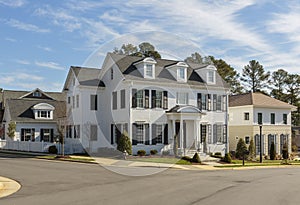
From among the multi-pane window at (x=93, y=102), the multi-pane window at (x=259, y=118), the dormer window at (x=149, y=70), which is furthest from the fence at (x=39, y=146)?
the multi-pane window at (x=259, y=118)

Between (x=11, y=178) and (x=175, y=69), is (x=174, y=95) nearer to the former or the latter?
(x=175, y=69)

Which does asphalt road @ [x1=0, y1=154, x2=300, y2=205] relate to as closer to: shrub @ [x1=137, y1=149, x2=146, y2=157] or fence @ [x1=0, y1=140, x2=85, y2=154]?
shrub @ [x1=137, y1=149, x2=146, y2=157]

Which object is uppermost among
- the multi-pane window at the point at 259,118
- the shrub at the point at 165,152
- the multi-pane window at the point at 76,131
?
the multi-pane window at the point at 259,118

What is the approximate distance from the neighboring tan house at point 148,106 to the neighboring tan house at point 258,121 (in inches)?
223

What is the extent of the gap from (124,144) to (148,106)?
4543mm

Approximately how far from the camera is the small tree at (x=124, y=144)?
103 feet

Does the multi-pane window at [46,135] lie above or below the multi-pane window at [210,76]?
below

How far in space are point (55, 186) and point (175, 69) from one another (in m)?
21.5

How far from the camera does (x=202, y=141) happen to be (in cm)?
3734

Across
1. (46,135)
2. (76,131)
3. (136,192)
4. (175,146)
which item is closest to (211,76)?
(175,146)

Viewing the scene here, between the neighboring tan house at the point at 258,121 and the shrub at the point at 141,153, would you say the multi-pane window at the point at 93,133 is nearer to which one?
the shrub at the point at 141,153

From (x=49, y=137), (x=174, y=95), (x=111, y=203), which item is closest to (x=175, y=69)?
(x=174, y=95)

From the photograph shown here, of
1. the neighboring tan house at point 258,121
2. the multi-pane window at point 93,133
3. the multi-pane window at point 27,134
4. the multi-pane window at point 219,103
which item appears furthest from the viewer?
the multi-pane window at point 27,134

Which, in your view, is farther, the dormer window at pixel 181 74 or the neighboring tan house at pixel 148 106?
the dormer window at pixel 181 74
